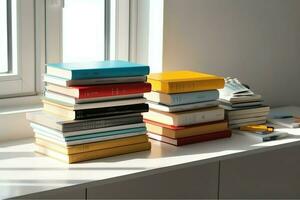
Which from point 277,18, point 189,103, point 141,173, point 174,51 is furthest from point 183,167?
point 277,18

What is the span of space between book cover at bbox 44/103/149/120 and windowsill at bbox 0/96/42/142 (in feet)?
0.61

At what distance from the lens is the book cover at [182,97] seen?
88.4 inches

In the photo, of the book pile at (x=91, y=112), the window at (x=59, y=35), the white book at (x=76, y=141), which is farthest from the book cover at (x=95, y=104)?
the window at (x=59, y=35)

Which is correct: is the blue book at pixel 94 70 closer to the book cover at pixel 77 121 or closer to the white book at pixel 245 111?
the book cover at pixel 77 121

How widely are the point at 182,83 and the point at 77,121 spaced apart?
1.46 feet

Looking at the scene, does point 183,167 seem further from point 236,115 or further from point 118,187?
point 236,115

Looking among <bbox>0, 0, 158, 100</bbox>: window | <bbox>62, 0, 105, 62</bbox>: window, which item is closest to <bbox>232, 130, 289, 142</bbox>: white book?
<bbox>0, 0, 158, 100</bbox>: window

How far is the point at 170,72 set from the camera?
8.15ft

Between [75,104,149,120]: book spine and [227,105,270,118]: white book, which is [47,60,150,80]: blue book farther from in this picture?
[227,105,270,118]: white book

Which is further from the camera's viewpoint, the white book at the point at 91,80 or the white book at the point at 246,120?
the white book at the point at 246,120

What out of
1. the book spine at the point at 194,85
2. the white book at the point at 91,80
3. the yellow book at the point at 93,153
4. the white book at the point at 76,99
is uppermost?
the white book at the point at 91,80

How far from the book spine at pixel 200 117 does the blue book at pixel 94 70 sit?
24 centimetres

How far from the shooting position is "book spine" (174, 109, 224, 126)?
225 cm

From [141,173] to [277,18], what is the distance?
134 cm
